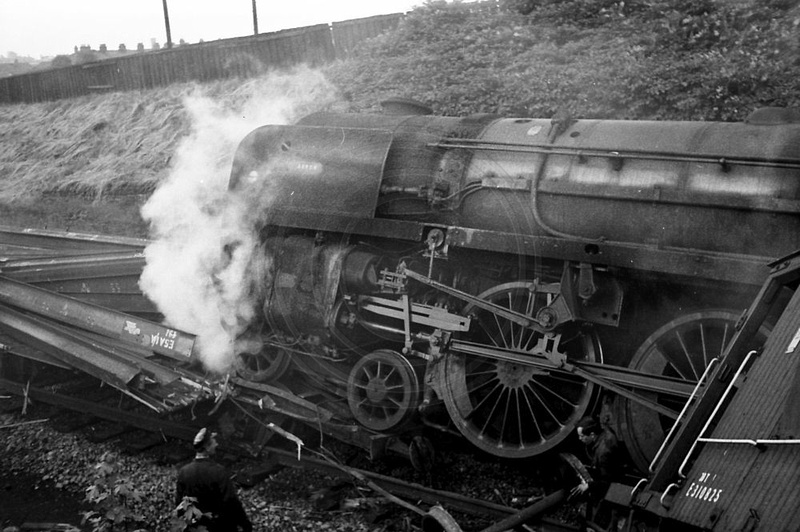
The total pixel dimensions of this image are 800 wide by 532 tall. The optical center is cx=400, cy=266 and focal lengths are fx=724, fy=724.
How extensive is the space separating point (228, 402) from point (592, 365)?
13.5ft

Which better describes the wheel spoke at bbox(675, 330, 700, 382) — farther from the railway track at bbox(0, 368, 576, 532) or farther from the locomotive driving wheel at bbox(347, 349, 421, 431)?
the locomotive driving wheel at bbox(347, 349, 421, 431)

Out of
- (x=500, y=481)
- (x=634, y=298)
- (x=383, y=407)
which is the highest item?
(x=634, y=298)

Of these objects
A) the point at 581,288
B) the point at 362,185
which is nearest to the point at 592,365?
the point at 581,288

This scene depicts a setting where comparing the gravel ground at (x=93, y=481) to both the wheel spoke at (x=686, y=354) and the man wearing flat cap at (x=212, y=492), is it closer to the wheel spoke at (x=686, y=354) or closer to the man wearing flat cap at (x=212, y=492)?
the man wearing flat cap at (x=212, y=492)

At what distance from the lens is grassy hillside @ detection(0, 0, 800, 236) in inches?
407

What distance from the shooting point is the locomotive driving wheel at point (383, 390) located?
22.8 ft

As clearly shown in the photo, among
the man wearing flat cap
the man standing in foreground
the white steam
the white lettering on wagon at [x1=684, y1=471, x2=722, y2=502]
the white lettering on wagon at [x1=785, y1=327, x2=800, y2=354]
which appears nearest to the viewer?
the white lettering on wagon at [x1=684, y1=471, x2=722, y2=502]

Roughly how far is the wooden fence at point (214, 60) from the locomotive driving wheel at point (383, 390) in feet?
39.6

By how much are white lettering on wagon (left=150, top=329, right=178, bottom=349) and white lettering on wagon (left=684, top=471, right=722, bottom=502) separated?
5.98 meters

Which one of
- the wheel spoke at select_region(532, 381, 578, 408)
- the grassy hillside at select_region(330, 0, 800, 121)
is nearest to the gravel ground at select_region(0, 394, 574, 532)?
the wheel spoke at select_region(532, 381, 578, 408)

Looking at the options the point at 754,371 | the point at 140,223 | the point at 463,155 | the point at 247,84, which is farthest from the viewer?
the point at 247,84

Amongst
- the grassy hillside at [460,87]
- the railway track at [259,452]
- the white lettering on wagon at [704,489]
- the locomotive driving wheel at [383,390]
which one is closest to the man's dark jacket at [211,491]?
the railway track at [259,452]

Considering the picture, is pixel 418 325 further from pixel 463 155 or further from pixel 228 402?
pixel 228 402

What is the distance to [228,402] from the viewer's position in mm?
8039
